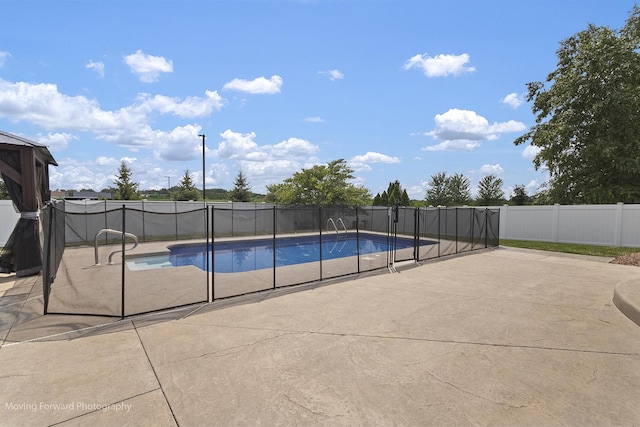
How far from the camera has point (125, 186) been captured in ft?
124

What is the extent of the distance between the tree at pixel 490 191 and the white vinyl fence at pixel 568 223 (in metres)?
31.3

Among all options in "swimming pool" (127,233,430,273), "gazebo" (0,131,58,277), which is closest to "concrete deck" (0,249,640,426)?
"gazebo" (0,131,58,277)

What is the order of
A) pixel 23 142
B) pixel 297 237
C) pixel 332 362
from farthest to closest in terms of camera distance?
pixel 297 237 → pixel 23 142 → pixel 332 362

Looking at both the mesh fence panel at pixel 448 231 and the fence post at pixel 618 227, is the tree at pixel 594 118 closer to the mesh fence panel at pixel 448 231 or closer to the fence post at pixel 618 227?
the fence post at pixel 618 227

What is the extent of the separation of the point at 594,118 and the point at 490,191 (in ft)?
100

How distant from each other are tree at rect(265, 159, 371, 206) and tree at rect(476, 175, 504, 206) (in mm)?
30389

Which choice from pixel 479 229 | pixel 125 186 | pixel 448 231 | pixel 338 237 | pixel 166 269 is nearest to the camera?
pixel 166 269

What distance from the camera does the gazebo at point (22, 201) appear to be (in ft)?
24.9

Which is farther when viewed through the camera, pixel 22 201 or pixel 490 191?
pixel 490 191

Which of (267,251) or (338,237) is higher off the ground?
(338,237)

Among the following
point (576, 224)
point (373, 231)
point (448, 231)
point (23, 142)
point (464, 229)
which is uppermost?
point (23, 142)

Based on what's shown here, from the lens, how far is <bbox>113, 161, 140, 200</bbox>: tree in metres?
37.2

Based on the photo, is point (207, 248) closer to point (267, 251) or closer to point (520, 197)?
point (267, 251)

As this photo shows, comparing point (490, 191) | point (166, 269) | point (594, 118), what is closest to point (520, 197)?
point (490, 191)
